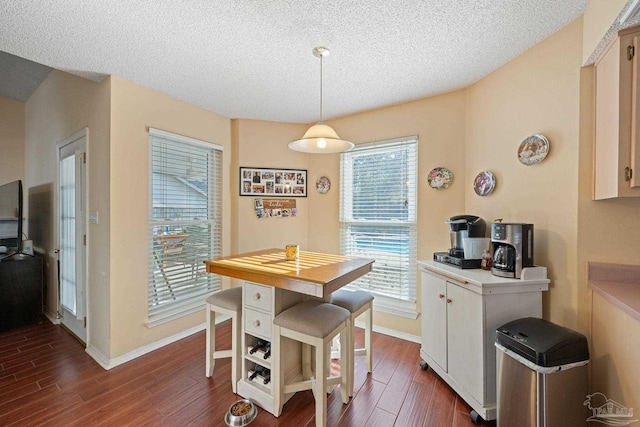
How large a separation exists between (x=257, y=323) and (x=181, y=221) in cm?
168

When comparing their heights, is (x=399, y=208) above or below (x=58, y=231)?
above

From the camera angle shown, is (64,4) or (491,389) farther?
(491,389)

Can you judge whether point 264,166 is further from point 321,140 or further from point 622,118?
point 622,118

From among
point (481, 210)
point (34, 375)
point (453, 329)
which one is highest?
point (481, 210)

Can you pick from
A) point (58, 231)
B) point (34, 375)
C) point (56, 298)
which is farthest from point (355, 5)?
point (56, 298)

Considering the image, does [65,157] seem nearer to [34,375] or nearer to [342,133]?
[34,375]

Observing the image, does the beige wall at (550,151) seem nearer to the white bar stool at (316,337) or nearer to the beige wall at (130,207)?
the white bar stool at (316,337)

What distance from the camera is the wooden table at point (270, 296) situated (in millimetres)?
1634

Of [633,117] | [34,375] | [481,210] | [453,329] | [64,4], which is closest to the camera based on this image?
[633,117]

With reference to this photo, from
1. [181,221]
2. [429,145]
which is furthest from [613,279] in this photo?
[181,221]

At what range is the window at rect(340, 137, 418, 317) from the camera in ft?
9.27

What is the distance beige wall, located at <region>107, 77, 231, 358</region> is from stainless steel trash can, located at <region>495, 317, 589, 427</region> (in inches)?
116

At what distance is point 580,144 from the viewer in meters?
1.62

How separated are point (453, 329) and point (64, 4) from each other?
319 cm
